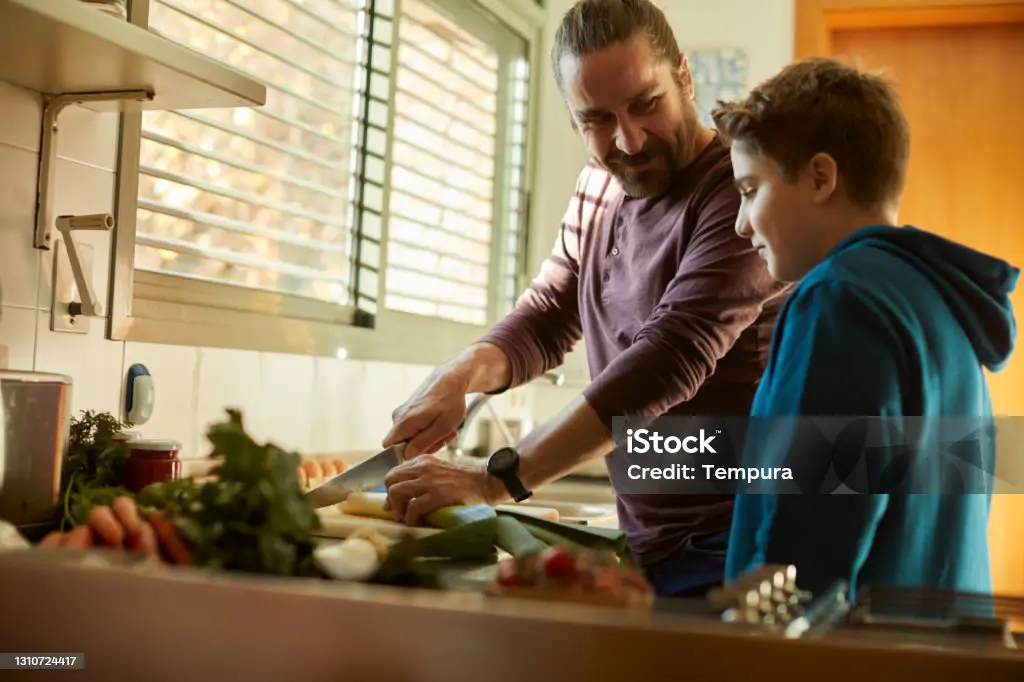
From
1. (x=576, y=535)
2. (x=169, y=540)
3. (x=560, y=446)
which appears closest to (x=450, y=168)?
(x=560, y=446)

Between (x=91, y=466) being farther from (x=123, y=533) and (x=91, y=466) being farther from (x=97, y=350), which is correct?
(x=123, y=533)

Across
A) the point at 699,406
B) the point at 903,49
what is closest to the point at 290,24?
the point at 699,406

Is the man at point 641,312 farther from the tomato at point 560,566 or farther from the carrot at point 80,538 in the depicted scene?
the tomato at point 560,566

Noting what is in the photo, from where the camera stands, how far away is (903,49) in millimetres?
3338

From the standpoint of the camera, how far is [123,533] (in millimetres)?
1014

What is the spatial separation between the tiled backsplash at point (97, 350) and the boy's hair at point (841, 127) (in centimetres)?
96

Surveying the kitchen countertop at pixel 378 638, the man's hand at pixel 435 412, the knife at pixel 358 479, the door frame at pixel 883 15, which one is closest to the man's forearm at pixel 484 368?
the man's hand at pixel 435 412

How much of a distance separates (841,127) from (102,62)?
0.88 meters

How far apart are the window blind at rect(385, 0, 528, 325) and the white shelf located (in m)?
1.05

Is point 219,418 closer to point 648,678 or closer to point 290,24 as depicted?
point 290,24

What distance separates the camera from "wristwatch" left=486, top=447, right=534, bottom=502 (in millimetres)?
1495

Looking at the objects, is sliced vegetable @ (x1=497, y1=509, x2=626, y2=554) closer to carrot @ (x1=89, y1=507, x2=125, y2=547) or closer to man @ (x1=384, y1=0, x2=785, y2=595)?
man @ (x1=384, y1=0, x2=785, y2=595)

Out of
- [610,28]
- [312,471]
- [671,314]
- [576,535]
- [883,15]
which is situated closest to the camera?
[576,535]

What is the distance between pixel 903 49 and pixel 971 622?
10.0 ft
